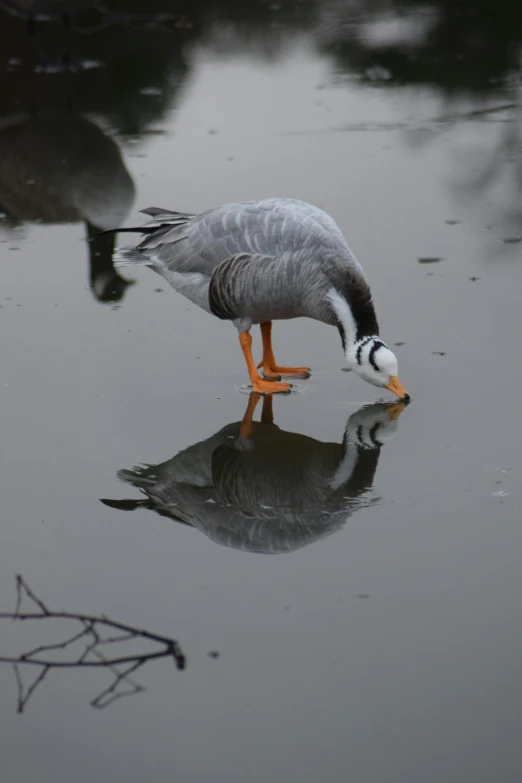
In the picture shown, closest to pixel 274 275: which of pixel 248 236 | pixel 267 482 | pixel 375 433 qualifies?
pixel 248 236

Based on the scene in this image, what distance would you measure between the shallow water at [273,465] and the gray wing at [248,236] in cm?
51

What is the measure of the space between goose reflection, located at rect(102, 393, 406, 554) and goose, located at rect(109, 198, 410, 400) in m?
0.33

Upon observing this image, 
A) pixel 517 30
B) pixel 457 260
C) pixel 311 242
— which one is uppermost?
pixel 517 30

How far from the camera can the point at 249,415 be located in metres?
4.96

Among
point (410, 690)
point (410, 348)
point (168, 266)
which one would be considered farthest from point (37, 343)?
point (410, 690)

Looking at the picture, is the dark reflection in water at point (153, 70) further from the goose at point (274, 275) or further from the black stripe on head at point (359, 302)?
the black stripe on head at point (359, 302)

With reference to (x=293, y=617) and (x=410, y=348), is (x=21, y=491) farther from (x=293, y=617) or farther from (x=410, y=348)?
(x=410, y=348)

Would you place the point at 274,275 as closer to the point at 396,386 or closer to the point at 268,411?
the point at 268,411

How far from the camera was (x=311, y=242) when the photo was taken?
4906mm

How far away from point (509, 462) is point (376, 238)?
2.78 m

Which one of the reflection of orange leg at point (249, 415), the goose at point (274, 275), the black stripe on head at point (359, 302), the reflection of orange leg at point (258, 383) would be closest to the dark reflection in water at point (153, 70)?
the goose at point (274, 275)

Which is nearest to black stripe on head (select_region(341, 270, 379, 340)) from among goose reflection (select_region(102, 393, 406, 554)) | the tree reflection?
goose reflection (select_region(102, 393, 406, 554))

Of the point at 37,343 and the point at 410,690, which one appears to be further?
the point at 37,343

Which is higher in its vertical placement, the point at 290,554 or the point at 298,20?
the point at 298,20
